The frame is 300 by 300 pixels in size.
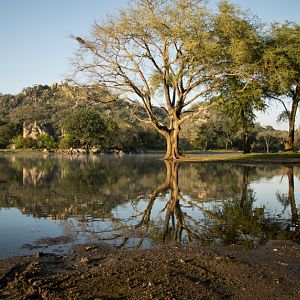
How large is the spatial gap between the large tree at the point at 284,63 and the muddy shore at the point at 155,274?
26900 mm

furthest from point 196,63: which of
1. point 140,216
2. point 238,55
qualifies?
point 140,216

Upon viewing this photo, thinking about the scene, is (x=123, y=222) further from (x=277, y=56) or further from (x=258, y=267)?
(x=277, y=56)

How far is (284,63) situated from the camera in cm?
3038

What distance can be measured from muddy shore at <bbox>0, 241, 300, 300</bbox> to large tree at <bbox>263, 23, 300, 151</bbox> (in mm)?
26900

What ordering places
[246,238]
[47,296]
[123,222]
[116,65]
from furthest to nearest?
[116,65]
[123,222]
[246,238]
[47,296]

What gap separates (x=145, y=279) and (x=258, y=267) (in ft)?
5.05

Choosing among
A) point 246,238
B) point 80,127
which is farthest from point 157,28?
point 80,127

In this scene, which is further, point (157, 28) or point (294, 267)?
point (157, 28)

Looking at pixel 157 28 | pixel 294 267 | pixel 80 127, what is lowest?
pixel 294 267

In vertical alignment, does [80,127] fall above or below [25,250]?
above

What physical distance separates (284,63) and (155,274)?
29692 mm

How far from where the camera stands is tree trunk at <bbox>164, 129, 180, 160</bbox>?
32.3 metres

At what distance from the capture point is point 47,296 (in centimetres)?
365

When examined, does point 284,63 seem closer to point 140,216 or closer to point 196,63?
point 196,63
